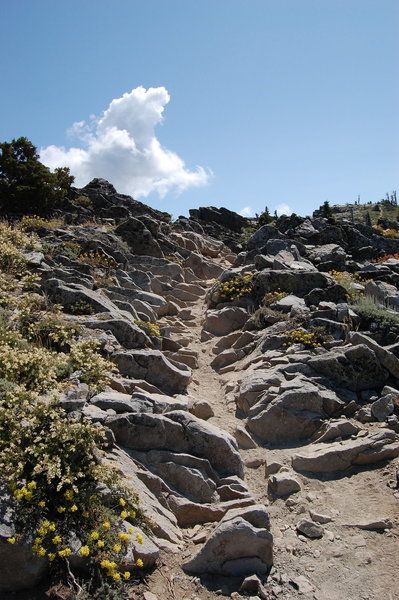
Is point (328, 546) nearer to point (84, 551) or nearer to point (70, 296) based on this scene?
point (84, 551)

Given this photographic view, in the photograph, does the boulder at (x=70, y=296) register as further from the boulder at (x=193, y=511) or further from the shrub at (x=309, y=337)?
the boulder at (x=193, y=511)

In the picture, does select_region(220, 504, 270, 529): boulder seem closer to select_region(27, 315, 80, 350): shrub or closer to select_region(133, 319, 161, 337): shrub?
select_region(27, 315, 80, 350): shrub

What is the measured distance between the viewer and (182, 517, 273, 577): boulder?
4.59 metres

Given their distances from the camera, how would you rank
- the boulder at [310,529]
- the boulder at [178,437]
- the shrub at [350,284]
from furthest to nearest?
the shrub at [350,284], the boulder at [178,437], the boulder at [310,529]

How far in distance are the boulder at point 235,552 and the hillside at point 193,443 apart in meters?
0.01

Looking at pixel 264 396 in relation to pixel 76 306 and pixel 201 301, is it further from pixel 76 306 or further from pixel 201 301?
pixel 201 301

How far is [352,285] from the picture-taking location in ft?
48.4

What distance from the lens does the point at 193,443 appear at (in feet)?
20.6

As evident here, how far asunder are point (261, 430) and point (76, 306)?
4.93 m

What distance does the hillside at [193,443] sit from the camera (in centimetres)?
415

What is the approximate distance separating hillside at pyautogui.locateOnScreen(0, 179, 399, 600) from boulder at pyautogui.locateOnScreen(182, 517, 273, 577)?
0.01 meters

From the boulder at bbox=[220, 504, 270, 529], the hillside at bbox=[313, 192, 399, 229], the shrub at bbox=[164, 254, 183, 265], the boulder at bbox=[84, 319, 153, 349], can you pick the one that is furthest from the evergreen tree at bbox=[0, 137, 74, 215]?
the hillside at bbox=[313, 192, 399, 229]

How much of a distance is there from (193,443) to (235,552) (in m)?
1.80

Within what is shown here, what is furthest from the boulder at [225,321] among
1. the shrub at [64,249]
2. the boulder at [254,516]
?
the boulder at [254,516]
